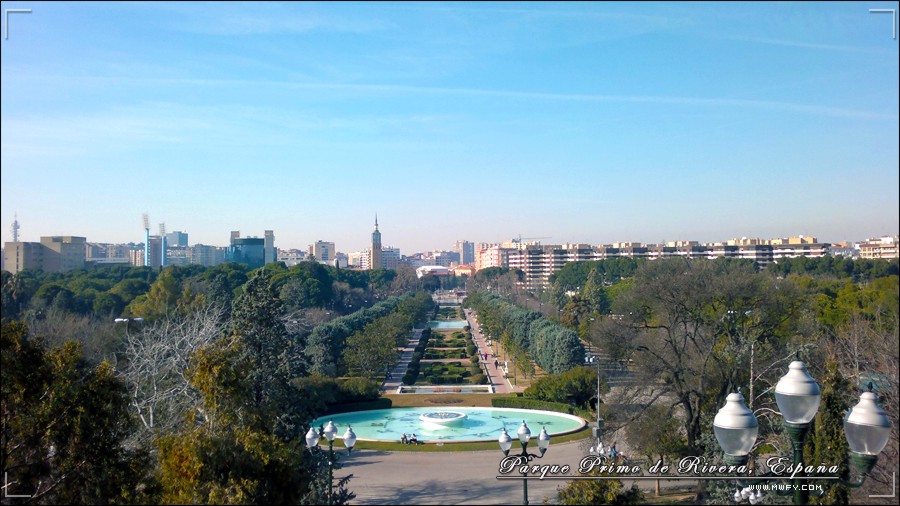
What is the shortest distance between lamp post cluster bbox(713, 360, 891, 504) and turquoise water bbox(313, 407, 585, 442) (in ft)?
58.0

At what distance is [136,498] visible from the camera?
7.64 metres

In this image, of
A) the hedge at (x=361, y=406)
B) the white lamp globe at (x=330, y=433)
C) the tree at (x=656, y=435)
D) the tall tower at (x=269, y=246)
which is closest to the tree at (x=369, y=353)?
the hedge at (x=361, y=406)

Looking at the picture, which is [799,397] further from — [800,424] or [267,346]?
[267,346]

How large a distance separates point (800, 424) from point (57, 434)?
24.4ft

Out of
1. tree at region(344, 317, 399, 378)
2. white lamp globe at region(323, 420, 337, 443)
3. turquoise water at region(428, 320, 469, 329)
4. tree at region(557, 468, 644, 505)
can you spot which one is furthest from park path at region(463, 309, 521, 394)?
tree at region(557, 468, 644, 505)

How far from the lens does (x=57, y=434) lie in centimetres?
743

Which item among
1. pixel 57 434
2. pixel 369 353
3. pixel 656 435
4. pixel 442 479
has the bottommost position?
pixel 442 479

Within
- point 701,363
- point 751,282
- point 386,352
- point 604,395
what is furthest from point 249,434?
point 386,352

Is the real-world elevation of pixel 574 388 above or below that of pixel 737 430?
below

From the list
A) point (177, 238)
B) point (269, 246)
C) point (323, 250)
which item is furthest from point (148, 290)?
point (323, 250)

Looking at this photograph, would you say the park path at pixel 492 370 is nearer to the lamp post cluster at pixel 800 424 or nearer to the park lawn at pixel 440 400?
the park lawn at pixel 440 400

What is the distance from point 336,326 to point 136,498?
1150 inches

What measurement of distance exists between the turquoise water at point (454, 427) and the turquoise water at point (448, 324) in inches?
1529

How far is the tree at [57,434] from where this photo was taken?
7.27 m
